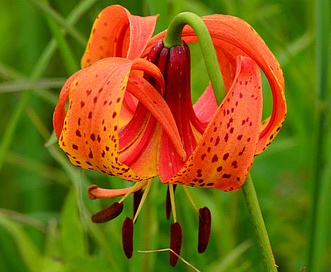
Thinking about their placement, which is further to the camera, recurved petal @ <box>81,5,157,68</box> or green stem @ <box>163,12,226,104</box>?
recurved petal @ <box>81,5,157,68</box>

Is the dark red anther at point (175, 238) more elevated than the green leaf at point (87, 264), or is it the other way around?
the green leaf at point (87, 264)

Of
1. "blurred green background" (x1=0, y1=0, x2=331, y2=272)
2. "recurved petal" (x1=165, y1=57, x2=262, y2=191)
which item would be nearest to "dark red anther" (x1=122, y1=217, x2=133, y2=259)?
"recurved petal" (x1=165, y1=57, x2=262, y2=191)

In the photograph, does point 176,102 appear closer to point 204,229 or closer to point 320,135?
point 204,229

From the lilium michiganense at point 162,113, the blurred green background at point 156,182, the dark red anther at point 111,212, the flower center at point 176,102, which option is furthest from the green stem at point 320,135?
the dark red anther at point 111,212

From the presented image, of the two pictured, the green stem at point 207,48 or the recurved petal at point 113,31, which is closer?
the green stem at point 207,48

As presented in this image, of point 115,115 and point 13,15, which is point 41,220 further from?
point 115,115

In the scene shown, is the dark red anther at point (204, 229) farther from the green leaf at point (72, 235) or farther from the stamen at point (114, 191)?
the green leaf at point (72, 235)

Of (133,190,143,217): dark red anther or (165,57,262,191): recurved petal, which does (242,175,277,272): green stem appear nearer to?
(165,57,262,191): recurved petal

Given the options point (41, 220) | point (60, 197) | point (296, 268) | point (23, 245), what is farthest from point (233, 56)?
point (60, 197)
